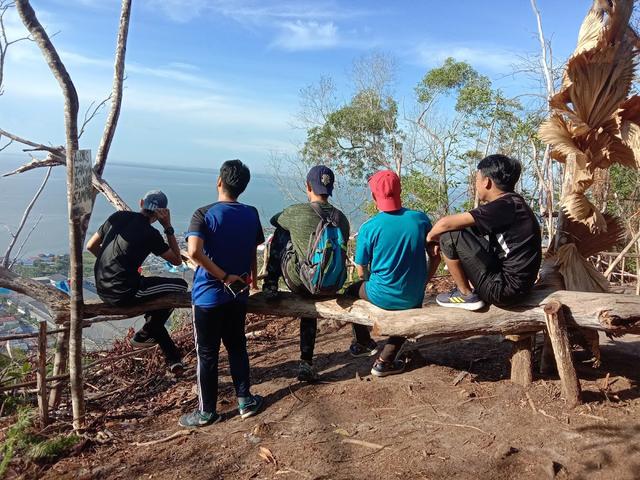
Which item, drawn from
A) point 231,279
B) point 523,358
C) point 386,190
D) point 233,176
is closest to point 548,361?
point 523,358

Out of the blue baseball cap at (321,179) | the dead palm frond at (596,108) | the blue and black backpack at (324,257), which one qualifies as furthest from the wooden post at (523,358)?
the blue baseball cap at (321,179)

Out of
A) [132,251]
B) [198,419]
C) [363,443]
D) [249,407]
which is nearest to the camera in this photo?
[363,443]

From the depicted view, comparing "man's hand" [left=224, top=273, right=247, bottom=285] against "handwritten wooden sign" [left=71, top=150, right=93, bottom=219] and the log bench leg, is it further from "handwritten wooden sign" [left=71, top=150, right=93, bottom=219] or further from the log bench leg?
the log bench leg

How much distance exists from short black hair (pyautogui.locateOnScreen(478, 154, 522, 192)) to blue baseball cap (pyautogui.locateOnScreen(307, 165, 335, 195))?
1.21m

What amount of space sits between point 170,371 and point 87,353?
4.33ft

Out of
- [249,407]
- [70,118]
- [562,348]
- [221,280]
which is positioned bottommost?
[249,407]

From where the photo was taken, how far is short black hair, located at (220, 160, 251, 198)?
3.43 m

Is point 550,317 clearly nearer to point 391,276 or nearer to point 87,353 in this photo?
point 391,276

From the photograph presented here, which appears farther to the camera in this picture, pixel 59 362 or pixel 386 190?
pixel 59 362

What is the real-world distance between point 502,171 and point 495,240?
50cm

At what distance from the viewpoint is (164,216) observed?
4.16 metres

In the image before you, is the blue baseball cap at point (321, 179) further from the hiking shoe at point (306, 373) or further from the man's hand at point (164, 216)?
the hiking shoe at point (306, 373)

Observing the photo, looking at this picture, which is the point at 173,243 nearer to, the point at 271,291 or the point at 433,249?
the point at 271,291

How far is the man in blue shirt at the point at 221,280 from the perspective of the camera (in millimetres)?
3428
